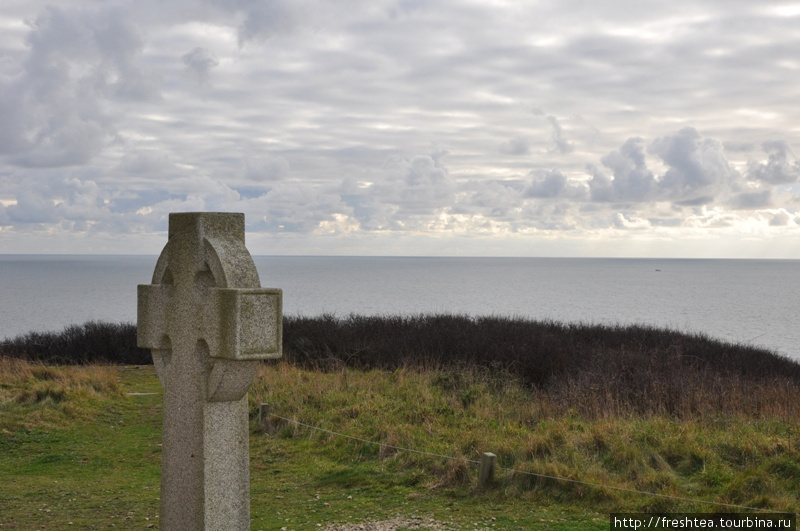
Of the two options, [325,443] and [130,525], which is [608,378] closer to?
[325,443]

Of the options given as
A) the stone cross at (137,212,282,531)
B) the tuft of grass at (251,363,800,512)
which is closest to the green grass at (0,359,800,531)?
the tuft of grass at (251,363,800,512)

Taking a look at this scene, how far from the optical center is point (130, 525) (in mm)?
7090

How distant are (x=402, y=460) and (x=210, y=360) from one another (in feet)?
15.5

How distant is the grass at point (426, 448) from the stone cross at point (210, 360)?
2.24 metres

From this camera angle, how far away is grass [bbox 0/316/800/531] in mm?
7395

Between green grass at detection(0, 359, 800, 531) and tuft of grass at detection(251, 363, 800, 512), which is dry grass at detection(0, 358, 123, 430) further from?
tuft of grass at detection(251, 363, 800, 512)

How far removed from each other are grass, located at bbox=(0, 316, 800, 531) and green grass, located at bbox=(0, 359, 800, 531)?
1.0 inches

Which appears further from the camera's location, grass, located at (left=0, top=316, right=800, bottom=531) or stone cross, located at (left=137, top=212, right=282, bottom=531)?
grass, located at (left=0, top=316, right=800, bottom=531)

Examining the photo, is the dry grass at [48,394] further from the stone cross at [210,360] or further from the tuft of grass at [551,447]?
the stone cross at [210,360]

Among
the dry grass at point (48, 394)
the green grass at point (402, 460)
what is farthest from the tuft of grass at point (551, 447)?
the dry grass at point (48, 394)

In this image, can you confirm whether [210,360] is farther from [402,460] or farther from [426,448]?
[426,448]

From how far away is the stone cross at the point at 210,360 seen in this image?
4.75 metres

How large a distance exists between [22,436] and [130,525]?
5108 millimetres

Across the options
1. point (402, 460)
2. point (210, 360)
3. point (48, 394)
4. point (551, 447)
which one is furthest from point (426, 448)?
point (48, 394)
